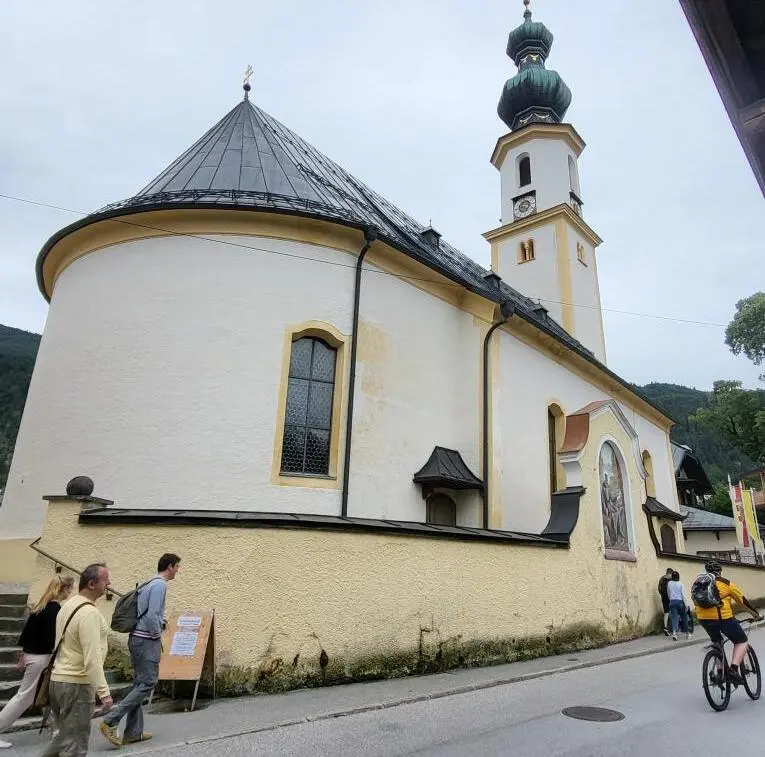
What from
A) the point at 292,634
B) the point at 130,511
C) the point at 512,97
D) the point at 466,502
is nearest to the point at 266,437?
the point at 130,511

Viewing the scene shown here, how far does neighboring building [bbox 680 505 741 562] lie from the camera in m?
30.6

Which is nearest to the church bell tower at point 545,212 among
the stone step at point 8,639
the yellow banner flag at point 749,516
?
the yellow banner flag at point 749,516

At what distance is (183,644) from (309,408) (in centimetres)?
509

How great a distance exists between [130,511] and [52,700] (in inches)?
121

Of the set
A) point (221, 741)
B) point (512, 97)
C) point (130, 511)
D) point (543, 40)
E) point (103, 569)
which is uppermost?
point (543, 40)

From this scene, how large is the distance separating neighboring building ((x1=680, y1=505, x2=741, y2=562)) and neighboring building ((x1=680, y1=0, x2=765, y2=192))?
31.3 m

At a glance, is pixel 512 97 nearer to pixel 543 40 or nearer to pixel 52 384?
pixel 543 40

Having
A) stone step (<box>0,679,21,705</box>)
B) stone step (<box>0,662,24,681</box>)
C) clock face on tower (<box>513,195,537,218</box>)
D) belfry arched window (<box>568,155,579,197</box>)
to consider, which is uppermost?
belfry arched window (<box>568,155,579,197</box>)

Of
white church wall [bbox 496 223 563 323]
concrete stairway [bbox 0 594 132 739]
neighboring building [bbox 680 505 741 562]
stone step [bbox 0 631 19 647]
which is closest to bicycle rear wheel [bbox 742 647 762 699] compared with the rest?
concrete stairway [bbox 0 594 132 739]

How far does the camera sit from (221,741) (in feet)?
16.6

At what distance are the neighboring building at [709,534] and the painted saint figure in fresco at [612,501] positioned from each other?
21.3 meters

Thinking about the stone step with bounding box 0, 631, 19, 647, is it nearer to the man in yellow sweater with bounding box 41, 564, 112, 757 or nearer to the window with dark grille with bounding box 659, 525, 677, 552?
the man in yellow sweater with bounding box 41, 564, 112, 757

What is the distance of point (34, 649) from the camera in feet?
16.9

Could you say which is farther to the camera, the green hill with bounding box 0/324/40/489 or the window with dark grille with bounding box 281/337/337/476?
the green hill with bounding box 0/324/40/489
